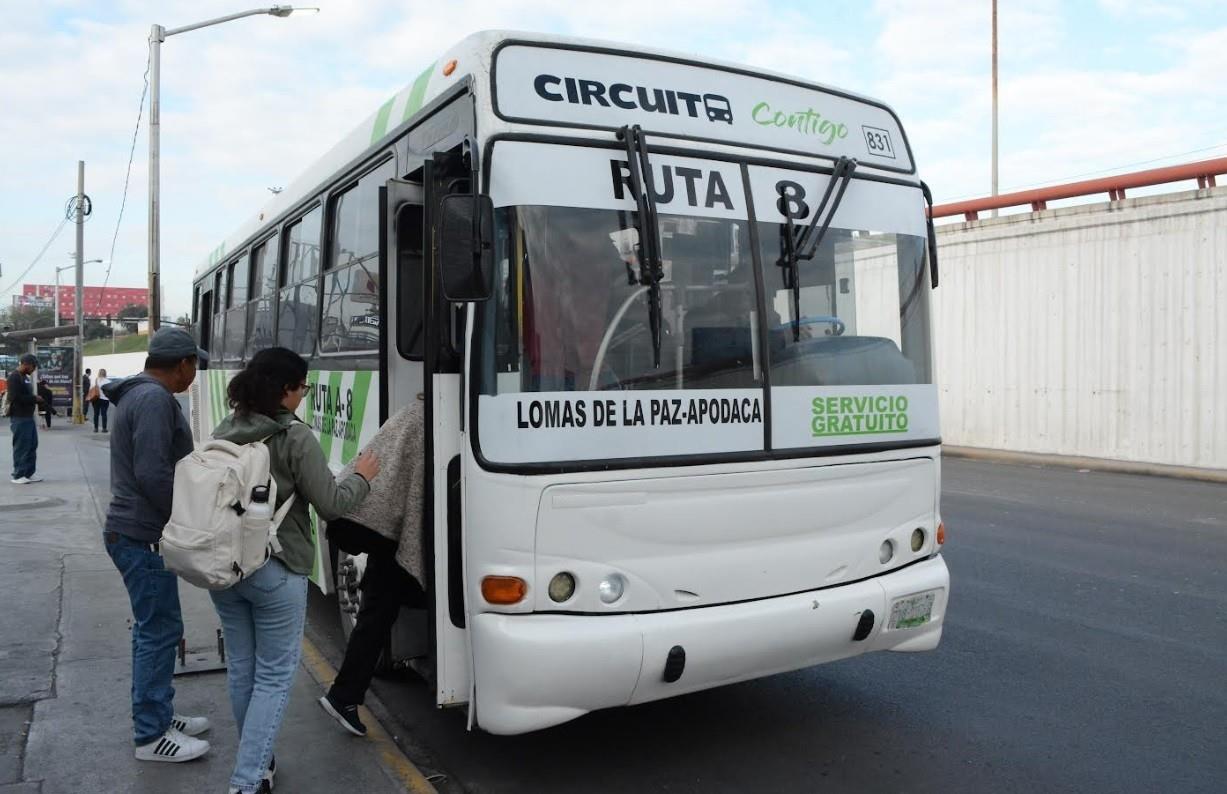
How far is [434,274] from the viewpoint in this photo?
4363 mm

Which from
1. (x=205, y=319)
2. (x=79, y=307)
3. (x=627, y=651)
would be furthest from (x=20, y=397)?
(x=79, y=307)

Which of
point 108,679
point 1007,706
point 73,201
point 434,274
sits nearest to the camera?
point 434,274

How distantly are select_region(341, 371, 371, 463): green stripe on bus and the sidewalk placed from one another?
51.5 inches

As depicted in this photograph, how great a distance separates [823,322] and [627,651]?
1749 millimetres

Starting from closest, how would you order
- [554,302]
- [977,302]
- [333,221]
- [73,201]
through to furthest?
[554,302] → [333,221] → [977,302] → [73,201]

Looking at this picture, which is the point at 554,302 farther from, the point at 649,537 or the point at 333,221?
the point at 333,221

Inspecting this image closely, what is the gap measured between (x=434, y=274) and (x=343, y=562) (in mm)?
2205

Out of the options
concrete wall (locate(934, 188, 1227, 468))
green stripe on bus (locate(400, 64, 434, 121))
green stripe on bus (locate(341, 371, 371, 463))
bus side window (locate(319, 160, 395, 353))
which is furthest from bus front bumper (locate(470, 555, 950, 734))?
concrete wall (locate(934, 188, 1227, 468))

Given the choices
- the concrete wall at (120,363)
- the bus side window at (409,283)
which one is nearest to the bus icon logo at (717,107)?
the bus side window at (409,283)

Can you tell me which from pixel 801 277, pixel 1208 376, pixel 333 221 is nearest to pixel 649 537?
pixel 801 277

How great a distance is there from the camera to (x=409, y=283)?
5.13 metres

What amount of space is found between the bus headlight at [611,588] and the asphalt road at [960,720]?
94cm

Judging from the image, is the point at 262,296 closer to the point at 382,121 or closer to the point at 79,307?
the point at 382,121

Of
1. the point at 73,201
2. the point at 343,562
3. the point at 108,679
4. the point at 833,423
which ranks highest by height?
the point at 73,201
